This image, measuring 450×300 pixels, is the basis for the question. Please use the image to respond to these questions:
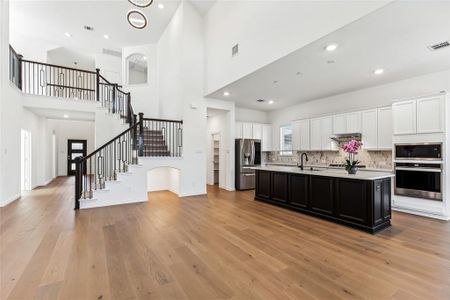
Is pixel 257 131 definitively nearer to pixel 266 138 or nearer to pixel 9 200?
pixel 266 138

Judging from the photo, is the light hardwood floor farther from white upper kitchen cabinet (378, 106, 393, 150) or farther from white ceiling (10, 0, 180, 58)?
white ceiling (10, 0, 180, 58)

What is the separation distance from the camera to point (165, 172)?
24.4 feet

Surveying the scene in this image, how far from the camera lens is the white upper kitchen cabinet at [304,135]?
708cm

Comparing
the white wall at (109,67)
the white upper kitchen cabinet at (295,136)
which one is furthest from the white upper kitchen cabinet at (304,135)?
the white wall at (109,67)

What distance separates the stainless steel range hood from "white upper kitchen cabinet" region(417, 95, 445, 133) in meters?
1.43

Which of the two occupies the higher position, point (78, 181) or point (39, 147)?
point (39, 147)

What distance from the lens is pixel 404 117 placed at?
15.3 ft

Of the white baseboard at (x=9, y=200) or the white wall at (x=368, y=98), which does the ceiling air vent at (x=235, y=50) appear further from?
the white baseboard at (x=9, y=200)

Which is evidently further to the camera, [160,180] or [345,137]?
[160,180]

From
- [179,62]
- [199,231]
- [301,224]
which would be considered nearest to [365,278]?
[301,224]

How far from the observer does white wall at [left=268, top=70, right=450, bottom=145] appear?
479 centimetres

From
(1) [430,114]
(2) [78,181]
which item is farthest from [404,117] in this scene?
(2) [78,181]

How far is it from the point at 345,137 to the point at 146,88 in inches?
319

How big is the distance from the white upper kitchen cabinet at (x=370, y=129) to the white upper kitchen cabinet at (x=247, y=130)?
370 centimetres
